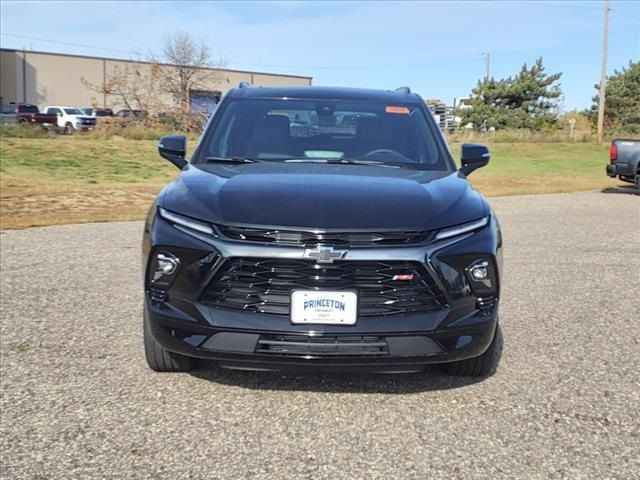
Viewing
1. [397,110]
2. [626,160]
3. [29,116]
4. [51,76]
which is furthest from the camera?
[51,76]

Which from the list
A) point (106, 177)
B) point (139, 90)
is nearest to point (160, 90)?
point (139, 90)

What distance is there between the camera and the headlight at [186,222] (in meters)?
3.23

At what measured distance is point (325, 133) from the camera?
4578mm

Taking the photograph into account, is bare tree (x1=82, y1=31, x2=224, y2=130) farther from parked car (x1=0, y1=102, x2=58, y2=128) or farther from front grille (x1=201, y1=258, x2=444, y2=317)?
front grille (x1=201, y1=258, x2=444, y2=317)

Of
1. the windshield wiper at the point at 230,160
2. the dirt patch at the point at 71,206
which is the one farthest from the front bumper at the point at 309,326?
the dirt patch at the point at 71,206

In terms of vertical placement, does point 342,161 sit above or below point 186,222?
above

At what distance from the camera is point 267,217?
126 inches

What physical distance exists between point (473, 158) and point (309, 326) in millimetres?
2047

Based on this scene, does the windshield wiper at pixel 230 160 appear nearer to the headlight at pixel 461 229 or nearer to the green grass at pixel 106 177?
the headlight at pixel 461 229

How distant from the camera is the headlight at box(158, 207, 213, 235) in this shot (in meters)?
3.23

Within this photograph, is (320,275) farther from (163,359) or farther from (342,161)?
(342,161)

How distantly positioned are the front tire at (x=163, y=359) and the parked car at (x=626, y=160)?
48.4ft

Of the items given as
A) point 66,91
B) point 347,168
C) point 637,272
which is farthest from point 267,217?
point 66,91

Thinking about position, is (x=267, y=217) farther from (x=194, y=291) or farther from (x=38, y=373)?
(x=38, y=373)
